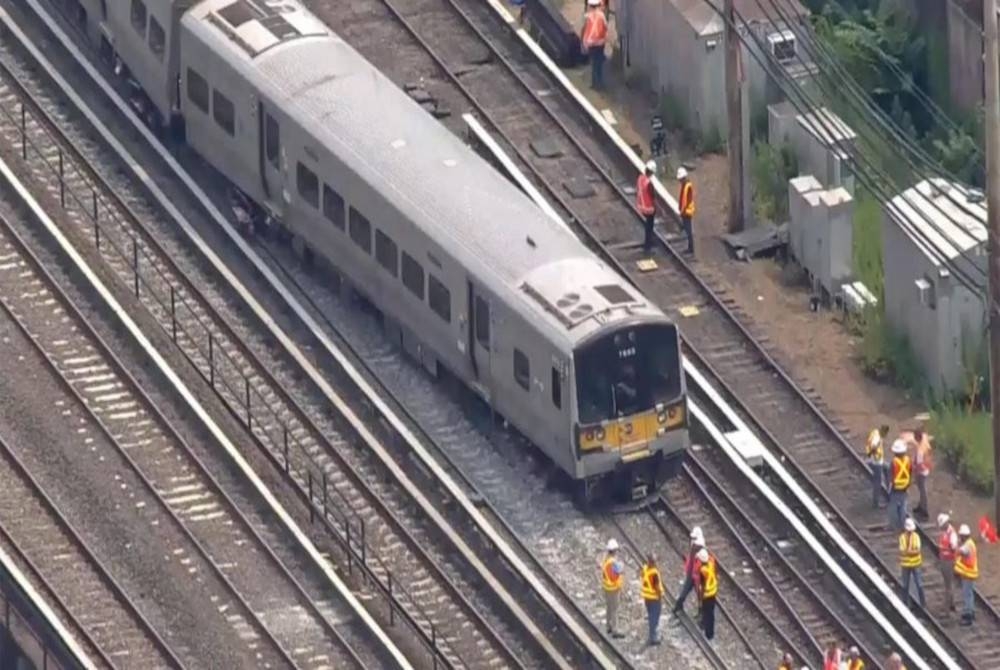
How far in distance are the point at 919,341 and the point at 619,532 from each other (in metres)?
6.25

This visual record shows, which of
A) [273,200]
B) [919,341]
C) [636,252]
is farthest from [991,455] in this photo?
[273,200]

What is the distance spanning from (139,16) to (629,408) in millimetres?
12351

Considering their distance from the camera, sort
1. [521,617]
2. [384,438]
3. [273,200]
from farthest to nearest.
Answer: [273,200]
[384,438]
[521,617]

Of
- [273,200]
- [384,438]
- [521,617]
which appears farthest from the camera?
[273,200]

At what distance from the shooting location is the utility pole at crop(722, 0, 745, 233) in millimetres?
54438

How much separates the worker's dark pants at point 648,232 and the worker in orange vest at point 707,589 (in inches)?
360

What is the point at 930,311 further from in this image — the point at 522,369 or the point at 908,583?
the point at 522,369

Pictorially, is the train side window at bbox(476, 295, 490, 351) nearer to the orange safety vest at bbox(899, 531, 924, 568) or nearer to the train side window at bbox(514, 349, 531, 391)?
the train side window at bbox(514, 349, 531, 391)

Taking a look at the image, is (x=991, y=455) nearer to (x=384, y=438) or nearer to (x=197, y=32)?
(x=384, y=438)

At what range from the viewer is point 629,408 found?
159 ft

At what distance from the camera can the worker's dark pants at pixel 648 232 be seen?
55000mm

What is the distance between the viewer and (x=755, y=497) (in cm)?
4975

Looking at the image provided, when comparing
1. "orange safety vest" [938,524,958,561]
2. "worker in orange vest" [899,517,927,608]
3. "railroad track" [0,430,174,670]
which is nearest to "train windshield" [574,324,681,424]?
"worker in orange vest" [899,517,927,608]

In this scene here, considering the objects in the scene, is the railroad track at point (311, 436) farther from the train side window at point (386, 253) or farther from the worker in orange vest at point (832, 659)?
the worker in orange vest at point (832, 659)
